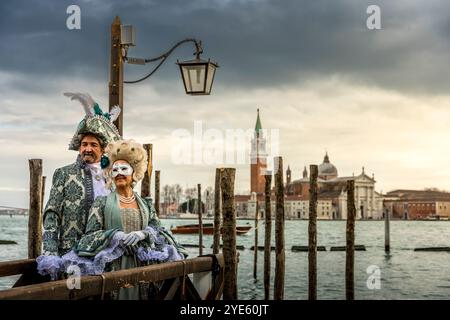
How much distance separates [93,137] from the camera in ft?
14.3

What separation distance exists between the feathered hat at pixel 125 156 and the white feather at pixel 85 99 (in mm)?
359

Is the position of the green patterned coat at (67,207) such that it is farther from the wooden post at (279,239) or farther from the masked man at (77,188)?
the wooden post at (279,239)

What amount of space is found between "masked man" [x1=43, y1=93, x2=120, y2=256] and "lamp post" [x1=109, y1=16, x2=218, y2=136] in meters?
0.88

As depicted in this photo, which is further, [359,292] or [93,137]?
[359,292]

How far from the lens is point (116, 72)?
548 centimetres

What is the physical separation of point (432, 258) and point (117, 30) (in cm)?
2855

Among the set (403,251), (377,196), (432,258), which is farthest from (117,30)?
(377,196)

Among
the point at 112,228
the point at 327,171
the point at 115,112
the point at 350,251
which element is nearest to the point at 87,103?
the point at 115,112

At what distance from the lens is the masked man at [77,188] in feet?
13.7

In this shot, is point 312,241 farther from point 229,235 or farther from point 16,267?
point 16,267

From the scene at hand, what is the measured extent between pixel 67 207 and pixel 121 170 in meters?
0.41

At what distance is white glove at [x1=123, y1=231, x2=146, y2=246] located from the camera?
3.90m

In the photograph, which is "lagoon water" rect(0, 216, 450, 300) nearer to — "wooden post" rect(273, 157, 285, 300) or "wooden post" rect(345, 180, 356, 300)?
"wooden post" rect(273, 157, 285, 300)
